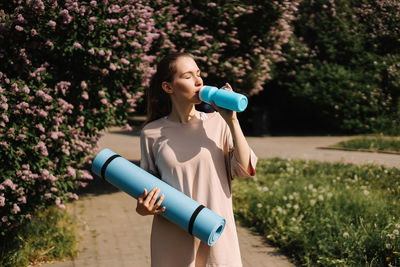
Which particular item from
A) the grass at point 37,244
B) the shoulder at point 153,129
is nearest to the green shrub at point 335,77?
the grass at point 37,244

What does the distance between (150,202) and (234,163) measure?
18.1 inches

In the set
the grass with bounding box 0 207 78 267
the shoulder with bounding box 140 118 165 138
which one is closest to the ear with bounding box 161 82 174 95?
the shoulder with bounding box 140 118 165 138

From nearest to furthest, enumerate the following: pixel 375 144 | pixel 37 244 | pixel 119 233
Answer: pixel 37 244 < pixel 119 233 < pixel 375 144

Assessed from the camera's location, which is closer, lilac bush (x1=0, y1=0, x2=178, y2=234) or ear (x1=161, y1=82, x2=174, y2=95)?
ear (x1=161, y1=82, x2=174, y2=95)

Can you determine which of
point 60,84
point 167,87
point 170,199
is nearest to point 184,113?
point 167,87

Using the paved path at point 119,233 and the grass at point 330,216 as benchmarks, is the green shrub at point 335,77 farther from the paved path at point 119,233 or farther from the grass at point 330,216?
the grass at point 330,216

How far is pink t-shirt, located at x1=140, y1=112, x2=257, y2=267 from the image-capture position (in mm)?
2094

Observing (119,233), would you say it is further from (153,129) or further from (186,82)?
(186,82)

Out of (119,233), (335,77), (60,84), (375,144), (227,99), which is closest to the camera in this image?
(227,99)

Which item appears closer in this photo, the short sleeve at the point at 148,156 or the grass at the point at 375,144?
the short sleeve at the point at 148,156

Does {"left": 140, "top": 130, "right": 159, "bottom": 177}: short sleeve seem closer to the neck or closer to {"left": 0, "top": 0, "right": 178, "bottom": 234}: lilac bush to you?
the neck

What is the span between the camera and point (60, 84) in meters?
4.58

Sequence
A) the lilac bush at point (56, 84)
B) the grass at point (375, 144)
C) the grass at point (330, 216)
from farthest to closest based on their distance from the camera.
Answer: the grass at point (375, 144)
the lilac bush at point (56, 84)
the grass at point (330, 216)

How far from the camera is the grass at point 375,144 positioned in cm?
864
